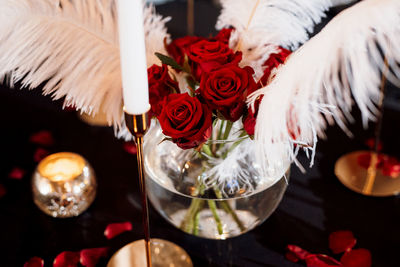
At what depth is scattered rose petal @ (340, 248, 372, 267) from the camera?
0.72m

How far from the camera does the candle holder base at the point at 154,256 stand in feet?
Result: 2.40

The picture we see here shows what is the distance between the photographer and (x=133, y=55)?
47 cm

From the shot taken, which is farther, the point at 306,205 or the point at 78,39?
the point at 306,205

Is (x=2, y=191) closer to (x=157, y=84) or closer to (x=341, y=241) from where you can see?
(x=157, y=84)

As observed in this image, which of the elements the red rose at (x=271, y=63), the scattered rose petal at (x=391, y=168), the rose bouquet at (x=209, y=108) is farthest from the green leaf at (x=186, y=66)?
the scattered rose petal at (x=391, y=168)

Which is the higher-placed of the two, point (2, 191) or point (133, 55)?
point (133, 55)

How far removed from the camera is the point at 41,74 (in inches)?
26.8

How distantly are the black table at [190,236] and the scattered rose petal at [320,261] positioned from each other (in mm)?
23

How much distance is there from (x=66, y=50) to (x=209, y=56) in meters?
0.24

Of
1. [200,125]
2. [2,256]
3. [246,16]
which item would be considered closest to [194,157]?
[200,125]

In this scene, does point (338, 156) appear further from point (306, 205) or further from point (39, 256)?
point (39, 256)

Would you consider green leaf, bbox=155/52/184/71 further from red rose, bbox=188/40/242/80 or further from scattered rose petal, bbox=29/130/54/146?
scattered rose petal, bbox=29/130/54/146

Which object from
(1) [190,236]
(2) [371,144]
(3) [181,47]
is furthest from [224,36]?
(2) [371,144]

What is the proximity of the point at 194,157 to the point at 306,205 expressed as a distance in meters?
0.27
